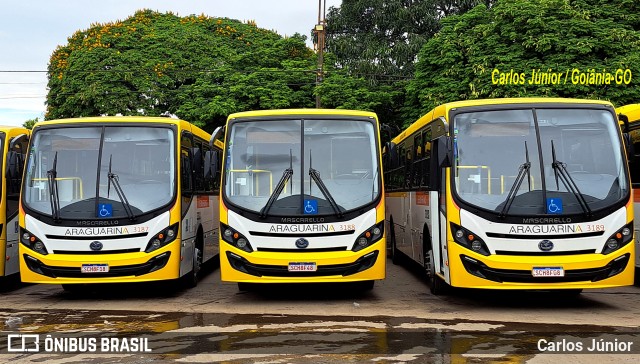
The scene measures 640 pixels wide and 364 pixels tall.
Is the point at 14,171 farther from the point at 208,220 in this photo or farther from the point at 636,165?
the point at 636,165

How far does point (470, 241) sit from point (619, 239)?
194 centimetres

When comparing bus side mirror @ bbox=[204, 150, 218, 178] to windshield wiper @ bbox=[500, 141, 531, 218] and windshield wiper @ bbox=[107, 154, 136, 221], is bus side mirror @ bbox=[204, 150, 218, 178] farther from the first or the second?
windshield wiper @ bbox=[500, 141, 531, 218]

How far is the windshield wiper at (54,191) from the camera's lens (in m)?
13.6

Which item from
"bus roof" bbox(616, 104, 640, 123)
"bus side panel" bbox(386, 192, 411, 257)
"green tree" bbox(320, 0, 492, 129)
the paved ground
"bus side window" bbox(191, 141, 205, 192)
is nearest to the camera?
the paved ground

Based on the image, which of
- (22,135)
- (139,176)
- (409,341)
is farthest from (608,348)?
(22,135)

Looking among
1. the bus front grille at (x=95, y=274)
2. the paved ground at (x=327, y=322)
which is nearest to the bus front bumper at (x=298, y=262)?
the paved ground at (x=327, y=322)

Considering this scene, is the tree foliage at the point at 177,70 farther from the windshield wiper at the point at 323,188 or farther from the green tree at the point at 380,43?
the windshield wiper at the point at 323,188

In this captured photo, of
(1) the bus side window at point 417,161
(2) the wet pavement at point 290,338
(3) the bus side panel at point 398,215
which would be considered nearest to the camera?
(2) the wet pavement at point 290,338

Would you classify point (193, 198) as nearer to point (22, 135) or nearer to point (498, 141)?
point (22, 135)

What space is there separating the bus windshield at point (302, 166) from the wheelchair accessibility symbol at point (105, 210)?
5.85 feet

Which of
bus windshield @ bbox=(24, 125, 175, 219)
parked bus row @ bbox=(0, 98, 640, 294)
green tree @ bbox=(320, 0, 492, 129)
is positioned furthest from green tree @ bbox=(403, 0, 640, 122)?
bus windshield @ bbox=(24, 125, 175, 219)

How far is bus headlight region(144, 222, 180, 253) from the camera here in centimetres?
1364

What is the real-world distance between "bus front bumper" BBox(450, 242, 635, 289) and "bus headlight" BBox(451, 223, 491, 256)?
2.8 inches

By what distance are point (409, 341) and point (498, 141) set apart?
385 centimetres
